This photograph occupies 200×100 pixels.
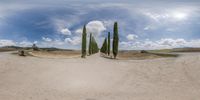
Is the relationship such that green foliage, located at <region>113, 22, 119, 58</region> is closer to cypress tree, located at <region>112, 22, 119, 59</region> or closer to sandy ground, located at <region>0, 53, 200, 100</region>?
cypress tree, located at <region>112, 22, 119, 59</region>

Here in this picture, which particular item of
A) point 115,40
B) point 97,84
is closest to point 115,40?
point 115,40

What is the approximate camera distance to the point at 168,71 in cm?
2738

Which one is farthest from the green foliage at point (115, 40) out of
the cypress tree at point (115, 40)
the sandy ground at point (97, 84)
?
the sandy ground at point (97, 84)

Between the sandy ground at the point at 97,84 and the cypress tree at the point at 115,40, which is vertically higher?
the cypress tree at the point at 115,40

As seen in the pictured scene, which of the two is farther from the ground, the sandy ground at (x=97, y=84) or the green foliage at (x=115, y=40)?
the green foliage at (x=115, y=40)

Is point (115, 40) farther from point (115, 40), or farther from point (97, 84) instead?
point (97, 84)

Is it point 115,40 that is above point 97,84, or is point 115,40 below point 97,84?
above

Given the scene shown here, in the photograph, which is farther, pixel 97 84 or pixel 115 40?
pixel 115 40

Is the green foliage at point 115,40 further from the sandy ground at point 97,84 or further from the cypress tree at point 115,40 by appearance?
the sandy ground at point 97,84

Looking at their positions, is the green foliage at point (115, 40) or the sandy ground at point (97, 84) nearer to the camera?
the sandy ground at point (97, 84)

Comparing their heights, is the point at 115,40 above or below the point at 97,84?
above

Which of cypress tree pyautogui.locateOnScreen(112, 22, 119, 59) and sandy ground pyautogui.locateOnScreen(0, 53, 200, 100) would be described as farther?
cypress tree pyautogui.locateOnScreen(112, 22, 119, 59)

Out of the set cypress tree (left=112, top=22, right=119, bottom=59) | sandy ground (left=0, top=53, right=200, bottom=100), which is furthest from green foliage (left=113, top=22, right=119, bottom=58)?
sandy ground (left=0, top=53, right=200, bottom=100)

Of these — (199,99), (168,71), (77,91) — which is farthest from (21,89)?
(168,71)
